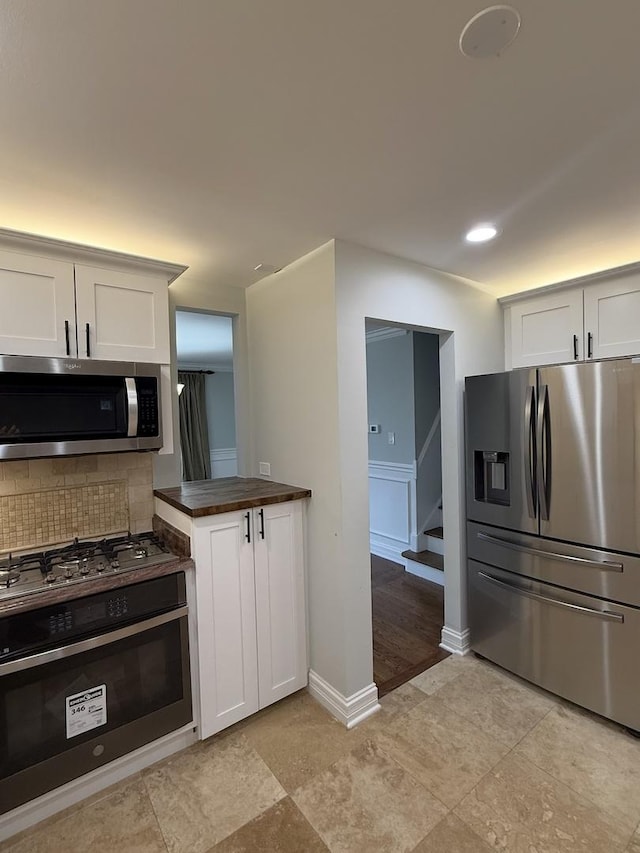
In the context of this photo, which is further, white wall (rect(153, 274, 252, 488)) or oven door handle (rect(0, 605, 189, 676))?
white wall (rect(153, 274, 252, 488))

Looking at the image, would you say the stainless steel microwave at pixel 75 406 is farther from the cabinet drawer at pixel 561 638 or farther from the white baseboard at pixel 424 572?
the white baseboard at pixel 424 572

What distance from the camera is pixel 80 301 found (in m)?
1.88

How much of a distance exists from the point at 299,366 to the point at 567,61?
1600 millimetres

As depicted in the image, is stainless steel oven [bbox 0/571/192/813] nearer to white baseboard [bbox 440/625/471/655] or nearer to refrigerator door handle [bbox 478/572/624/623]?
white baseboard [bbox 440/625/471/655]

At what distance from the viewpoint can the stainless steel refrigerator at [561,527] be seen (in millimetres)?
1987

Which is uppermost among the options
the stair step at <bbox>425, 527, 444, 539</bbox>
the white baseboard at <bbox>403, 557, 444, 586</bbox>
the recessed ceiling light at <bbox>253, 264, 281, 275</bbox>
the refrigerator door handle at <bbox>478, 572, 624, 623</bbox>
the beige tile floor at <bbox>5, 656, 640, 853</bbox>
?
the recessed ceiling light at <bbox>253, 264, 281, 275</bbox>

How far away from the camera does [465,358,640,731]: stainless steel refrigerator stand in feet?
6.52

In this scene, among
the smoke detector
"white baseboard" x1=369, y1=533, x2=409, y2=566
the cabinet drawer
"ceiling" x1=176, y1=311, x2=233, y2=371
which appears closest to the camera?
the smoke detector

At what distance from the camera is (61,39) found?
3.11 ft

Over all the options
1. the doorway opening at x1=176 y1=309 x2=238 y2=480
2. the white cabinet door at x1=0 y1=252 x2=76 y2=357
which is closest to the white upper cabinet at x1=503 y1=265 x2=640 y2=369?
the white cabinet door at x1=0 y1=252 x2=76 y2=357

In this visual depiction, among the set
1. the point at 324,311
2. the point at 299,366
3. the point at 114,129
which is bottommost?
the point at 299,366

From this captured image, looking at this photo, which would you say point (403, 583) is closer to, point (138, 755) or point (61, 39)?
point (138, 755)

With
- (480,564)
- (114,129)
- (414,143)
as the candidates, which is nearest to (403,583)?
(480,564)

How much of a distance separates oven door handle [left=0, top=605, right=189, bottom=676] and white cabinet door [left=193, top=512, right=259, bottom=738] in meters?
0.15
